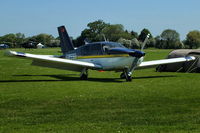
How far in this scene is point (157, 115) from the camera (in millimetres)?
8227

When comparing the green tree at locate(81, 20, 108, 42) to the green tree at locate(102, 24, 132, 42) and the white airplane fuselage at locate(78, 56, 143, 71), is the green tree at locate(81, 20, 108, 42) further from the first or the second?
the white airplane fuselage at locate(78, 56, 143, 71)

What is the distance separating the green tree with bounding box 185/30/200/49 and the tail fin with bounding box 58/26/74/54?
112 meters

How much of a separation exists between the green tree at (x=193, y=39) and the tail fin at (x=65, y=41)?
4407 inches

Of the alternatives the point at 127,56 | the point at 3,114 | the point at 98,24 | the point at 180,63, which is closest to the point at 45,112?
the point at 3,114

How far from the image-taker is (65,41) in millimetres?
22656

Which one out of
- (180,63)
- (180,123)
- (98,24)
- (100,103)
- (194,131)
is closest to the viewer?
(194,131)

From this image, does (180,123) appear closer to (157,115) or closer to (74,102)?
(157,115)

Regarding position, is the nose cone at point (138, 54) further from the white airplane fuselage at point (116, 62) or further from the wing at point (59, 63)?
the wing at point (59, 63)

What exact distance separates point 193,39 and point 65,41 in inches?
4965

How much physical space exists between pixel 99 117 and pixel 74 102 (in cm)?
238

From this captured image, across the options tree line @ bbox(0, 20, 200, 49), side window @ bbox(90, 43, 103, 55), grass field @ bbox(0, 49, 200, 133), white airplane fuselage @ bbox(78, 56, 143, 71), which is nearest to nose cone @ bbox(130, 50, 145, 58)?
white airplane fuselage @ bbox(78, 56, 143, 71)

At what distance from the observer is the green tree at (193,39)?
133 meters

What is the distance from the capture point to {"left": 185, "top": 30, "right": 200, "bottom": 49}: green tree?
436 feet

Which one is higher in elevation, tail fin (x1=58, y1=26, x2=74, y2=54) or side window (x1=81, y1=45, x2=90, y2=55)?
tail fin (x1=58, y1=26, x2=74, y2=54)
